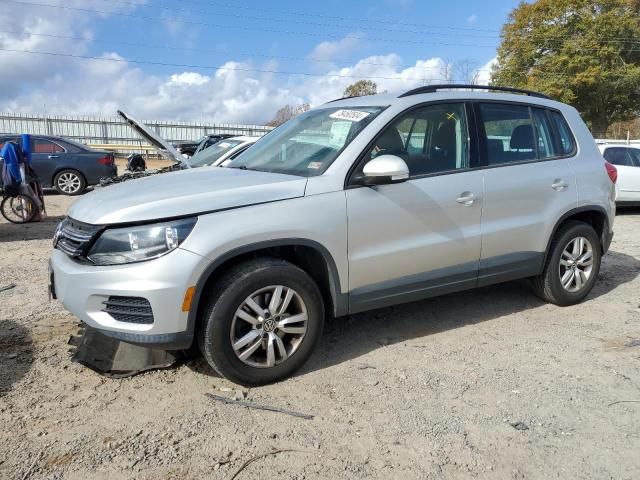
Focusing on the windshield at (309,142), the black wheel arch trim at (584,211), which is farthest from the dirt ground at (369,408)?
the windshield at (309,142)

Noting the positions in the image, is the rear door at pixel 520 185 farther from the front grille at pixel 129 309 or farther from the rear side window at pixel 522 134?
the front grille at pixel 129 309

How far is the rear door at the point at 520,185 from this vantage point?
4.16 m

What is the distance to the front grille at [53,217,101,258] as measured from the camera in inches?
122

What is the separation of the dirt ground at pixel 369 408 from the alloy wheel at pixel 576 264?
39 centimetres

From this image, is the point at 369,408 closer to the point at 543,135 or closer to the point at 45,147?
the point at 543,135

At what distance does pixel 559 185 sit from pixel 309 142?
217 cm

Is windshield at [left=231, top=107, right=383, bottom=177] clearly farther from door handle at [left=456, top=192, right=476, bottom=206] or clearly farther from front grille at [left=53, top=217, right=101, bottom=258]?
front grille at [left=53, top=217, right=101, bottom=258]

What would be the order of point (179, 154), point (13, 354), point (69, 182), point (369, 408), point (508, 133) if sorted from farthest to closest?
1. point (69, 182)
2. point (179, 154)
3. point (508, 133)
4. point (13, 354)
5. point (369, 408)

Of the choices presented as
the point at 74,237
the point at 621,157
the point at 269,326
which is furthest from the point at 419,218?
the point at 621,157

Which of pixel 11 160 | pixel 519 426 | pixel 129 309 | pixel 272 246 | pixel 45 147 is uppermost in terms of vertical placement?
pixel 45 147

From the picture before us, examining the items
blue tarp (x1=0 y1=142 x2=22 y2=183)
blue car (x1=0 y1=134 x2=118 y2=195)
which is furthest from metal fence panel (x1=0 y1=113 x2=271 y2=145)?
blue tarp (x1=0 y1=142 x2=22 y2=183)

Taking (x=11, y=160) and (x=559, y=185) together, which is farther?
(x=11, y=160)

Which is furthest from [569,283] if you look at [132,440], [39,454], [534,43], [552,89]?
[534,43]

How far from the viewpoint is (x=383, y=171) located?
3.41 m
